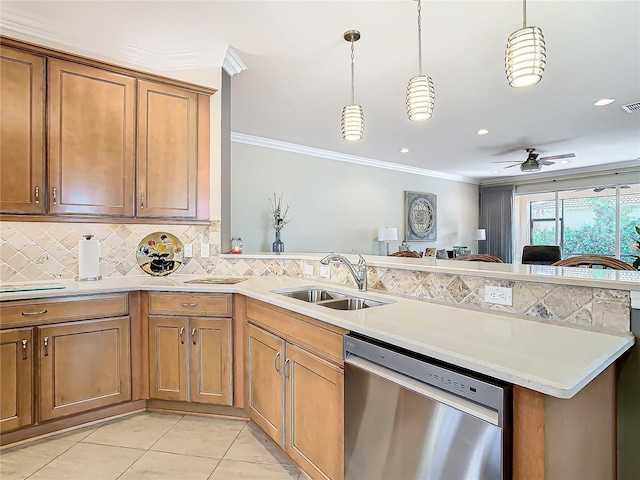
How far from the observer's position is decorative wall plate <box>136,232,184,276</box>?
2.88 m

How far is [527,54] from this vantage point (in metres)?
1.58

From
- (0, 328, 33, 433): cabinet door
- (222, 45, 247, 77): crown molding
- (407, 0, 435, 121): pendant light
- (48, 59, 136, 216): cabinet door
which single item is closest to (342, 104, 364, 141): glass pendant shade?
(407, 0, 435, 121): pendant light

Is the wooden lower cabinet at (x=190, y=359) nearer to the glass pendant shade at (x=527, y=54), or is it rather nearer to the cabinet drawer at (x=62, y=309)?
the cabinet drawer at (x=62, y=309)

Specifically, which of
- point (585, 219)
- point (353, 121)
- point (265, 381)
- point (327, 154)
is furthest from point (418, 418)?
point (585, 219)

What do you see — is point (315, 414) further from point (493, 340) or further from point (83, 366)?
point (83, 366)

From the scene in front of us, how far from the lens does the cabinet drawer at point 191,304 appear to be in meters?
2.43

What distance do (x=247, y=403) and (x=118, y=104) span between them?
7.92 ft

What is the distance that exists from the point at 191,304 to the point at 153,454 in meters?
0.90

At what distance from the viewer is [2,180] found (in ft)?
7.63

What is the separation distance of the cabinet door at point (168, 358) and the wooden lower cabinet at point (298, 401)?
20.0 inches

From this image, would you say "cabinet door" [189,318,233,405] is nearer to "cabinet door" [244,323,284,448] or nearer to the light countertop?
"cabinet door" [244,323,284,448]

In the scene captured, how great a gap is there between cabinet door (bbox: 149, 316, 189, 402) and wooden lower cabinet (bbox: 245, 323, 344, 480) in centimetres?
51

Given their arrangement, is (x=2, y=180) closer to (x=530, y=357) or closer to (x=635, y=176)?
(x=530, y=357)

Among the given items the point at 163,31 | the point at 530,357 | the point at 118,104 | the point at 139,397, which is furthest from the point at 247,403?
the point at 163,31
